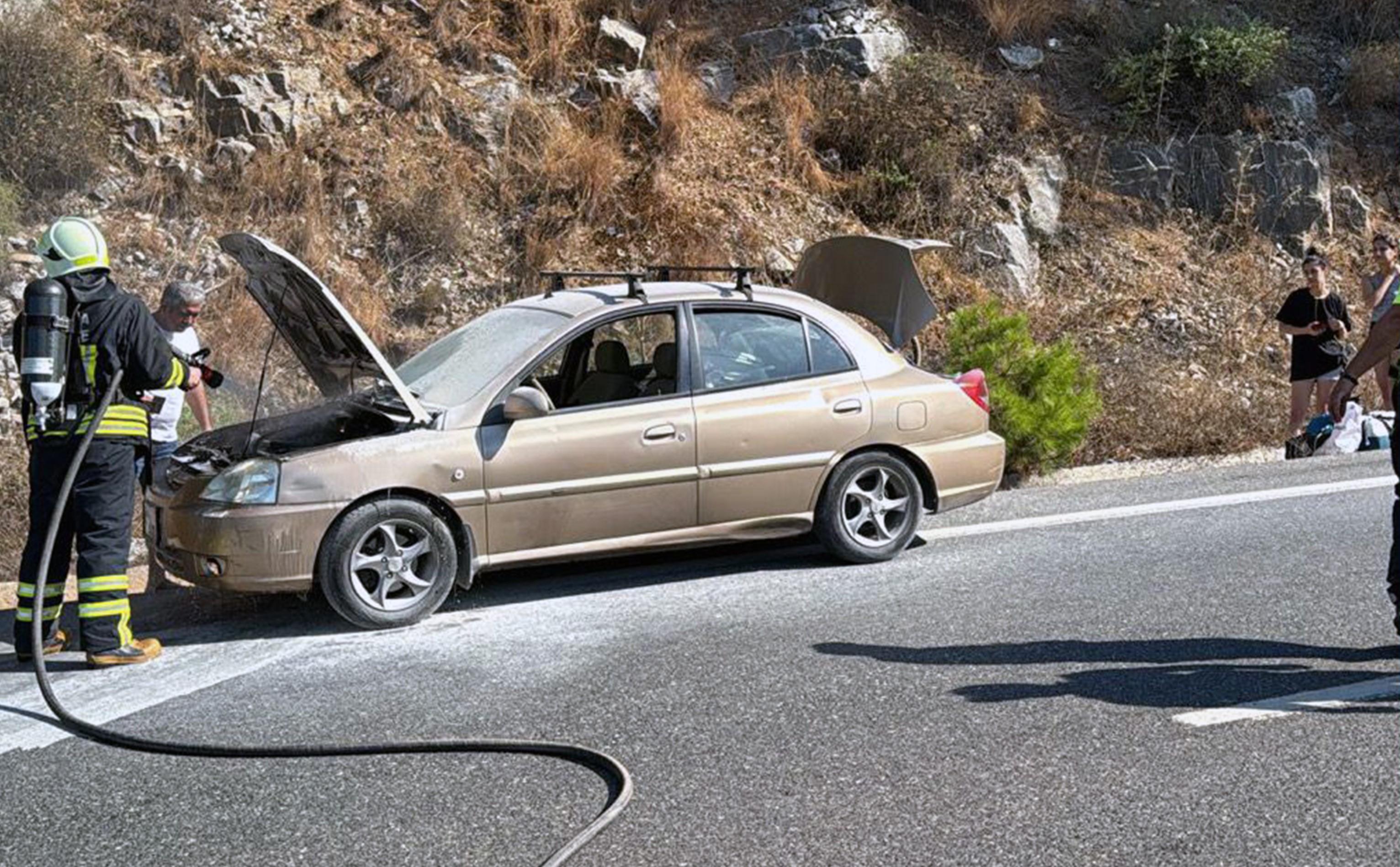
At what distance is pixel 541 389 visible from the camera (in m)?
7.77

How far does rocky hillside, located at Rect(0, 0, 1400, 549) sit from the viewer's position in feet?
46.8

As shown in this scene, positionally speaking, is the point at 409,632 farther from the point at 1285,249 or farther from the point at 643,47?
the point at 1285,249

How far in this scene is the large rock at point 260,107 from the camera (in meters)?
14.9

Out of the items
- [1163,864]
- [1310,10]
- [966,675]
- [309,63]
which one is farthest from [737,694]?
[1310,10]

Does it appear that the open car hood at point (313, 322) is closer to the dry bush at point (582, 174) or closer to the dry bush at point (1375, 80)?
the dry bush at point (582, 174)

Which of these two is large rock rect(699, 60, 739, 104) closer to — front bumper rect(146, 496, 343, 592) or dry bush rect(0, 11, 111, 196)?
dry bush rect(0, 11, 111, 196)

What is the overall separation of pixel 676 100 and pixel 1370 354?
11049mm

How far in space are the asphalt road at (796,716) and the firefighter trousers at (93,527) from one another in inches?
9.8

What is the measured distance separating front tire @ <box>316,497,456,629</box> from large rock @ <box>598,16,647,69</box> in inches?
425

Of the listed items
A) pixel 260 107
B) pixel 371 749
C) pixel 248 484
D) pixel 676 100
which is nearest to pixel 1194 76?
pixel 676 100

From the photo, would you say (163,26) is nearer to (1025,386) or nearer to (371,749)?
(1025,386)

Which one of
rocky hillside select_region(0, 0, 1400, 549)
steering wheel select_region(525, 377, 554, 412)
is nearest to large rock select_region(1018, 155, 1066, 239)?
rocky hillside select_region(0, 0, 1400, 549)

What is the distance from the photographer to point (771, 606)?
292 inches

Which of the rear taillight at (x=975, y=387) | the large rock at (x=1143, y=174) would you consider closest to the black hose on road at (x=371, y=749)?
the rear taillight at (x=975, y=387)
